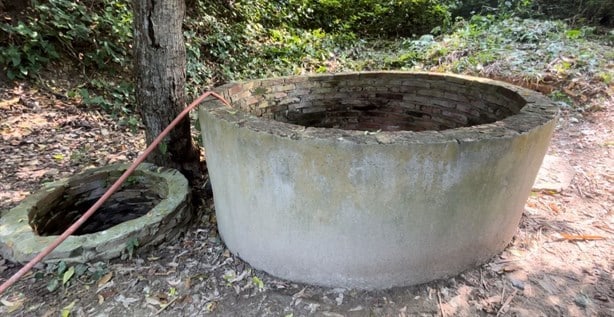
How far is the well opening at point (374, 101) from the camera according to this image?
291cm

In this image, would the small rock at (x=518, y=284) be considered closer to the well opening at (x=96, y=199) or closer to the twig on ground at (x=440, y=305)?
the twig on ground at (x=440, y=305)

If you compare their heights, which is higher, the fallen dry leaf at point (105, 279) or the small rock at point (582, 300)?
the small rock at point (582, 300)

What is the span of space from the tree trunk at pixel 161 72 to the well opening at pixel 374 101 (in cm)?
44

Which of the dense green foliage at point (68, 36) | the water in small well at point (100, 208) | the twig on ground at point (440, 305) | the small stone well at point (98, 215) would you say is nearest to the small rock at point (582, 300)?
the twig on ground at point (440, 305)

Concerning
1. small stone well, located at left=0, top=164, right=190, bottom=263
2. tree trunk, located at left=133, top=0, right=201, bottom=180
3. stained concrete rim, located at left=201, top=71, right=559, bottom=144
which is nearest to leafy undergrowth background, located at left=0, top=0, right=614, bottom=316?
small stone well, located at left=0, top=164, right=190, bottom=263

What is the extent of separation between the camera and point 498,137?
5.82 feet

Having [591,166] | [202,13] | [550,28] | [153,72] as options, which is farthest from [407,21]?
[153,72]

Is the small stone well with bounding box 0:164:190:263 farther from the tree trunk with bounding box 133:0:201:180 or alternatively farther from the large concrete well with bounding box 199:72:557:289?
the large concrete well with bounding box 199:72:557:289

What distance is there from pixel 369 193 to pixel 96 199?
1.96m

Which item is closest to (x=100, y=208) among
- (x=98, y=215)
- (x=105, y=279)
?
(x=98, y=215)

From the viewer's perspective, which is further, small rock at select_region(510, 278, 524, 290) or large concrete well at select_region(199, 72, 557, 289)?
small rock at select_region(510, 278, 524, 290)

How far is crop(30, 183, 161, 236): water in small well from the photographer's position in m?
2.49

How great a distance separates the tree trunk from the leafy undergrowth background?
50 cm

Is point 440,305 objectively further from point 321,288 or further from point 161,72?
point 161,72
